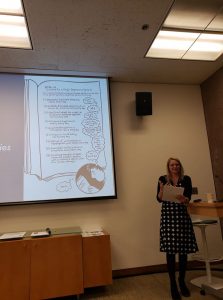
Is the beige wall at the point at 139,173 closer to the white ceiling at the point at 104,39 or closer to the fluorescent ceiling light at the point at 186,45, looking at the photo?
the white ceiling at the point at 104,39

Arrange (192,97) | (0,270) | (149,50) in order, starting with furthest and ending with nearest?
(192,97)
(149,50)
(0,270)

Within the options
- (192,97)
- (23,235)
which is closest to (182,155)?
(192,97)

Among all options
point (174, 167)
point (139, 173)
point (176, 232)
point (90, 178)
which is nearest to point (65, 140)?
point (90, 178)

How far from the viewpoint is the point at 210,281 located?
261 centimetres

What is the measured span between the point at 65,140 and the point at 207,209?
6.43ft

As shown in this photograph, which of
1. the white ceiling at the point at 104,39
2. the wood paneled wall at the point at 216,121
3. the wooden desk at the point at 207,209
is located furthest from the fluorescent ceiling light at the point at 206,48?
the wooden desk at the point at 207,209

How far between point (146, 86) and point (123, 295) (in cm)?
293

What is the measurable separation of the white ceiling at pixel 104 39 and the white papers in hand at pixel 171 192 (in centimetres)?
173

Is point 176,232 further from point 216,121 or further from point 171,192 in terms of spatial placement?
point 216,121

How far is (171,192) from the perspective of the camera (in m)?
2.36

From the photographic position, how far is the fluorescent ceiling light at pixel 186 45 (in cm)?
287

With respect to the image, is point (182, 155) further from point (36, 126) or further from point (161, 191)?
point (36, 126)

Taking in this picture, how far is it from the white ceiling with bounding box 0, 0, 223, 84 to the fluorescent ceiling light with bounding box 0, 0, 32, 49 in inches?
3.4

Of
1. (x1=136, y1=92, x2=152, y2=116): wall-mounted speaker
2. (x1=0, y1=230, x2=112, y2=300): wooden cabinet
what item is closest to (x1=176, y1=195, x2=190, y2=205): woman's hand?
(x1=0, y1=230, x2=112, y2=300): wooden cabinet
